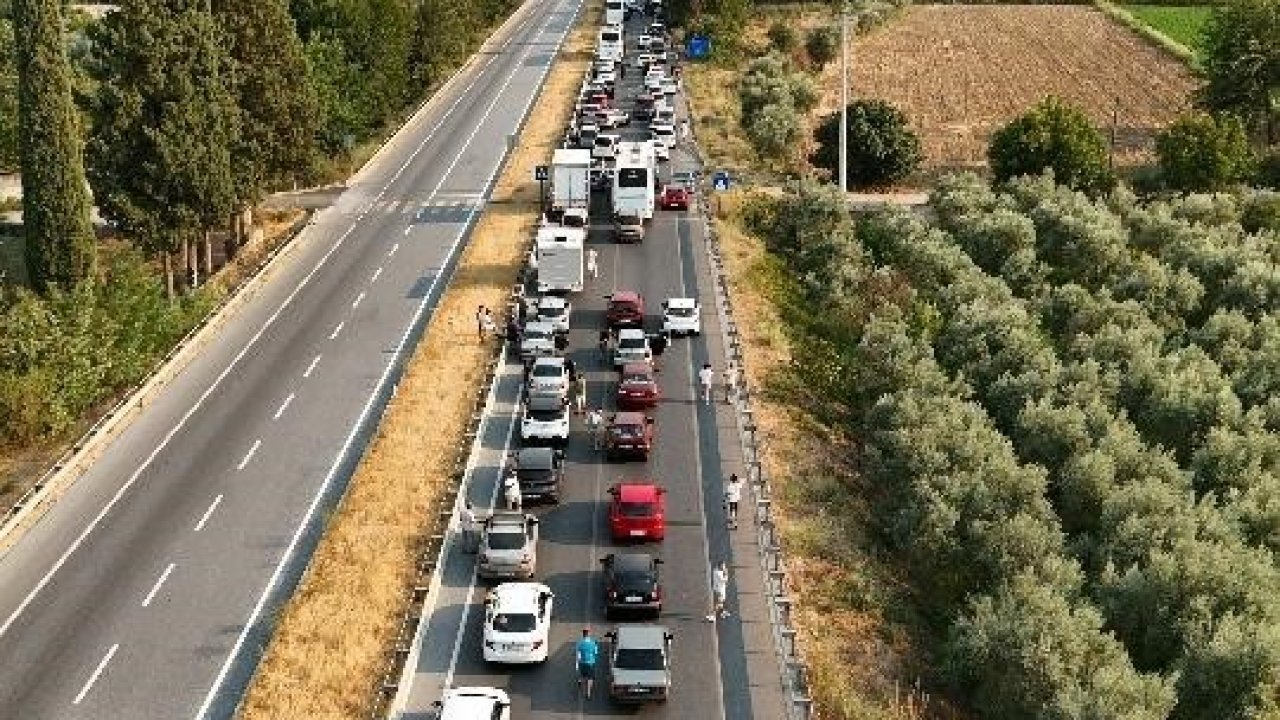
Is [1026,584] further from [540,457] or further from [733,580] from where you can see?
[540,457]

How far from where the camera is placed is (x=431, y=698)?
3438 cm

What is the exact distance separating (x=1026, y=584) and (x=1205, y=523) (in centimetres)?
732

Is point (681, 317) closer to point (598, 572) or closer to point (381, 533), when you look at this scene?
point (381, 533)

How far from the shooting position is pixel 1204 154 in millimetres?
81875

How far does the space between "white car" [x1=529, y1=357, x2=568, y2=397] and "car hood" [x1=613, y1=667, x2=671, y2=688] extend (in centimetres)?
1739

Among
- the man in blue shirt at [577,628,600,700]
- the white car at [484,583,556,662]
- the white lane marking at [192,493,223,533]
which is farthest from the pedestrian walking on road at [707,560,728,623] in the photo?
the white lane marking at [192,493,223,533]

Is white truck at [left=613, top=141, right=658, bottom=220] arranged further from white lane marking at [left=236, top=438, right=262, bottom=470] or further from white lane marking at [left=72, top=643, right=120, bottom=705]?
white lane marking at [left=72, top=643, right=120, bottom=705]

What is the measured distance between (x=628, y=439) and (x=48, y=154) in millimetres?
27937

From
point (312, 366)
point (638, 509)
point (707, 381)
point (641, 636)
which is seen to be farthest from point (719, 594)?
point (312, 366)

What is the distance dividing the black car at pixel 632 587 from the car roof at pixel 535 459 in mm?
7154

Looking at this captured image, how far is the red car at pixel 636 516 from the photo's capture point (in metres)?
42.0

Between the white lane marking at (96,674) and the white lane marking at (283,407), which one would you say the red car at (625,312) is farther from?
the white lane marking at (96,674)

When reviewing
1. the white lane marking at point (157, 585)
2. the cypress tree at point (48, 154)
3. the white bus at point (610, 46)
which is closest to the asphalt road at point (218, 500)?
the white lane marking at point (157, 585)

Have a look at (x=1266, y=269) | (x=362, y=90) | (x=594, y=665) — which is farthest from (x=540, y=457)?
(x=362, y=90)
